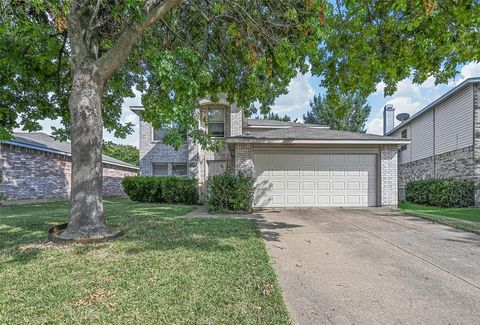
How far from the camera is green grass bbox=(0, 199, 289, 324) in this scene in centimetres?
253

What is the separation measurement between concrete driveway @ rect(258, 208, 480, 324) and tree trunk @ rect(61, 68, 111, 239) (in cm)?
358

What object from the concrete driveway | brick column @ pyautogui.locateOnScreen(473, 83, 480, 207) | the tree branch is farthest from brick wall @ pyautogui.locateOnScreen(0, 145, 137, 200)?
brick column @ pyautogui.locateOnScreen(473, 83, 480, 207)

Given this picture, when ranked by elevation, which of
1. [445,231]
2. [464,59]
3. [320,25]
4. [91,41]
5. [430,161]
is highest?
[320,25]

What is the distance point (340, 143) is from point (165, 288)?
905cm

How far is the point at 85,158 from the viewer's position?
17.2 feet

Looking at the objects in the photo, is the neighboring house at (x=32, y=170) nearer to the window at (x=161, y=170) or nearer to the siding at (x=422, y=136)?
the window at (x=161, y=170)

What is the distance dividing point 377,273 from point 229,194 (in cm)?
605

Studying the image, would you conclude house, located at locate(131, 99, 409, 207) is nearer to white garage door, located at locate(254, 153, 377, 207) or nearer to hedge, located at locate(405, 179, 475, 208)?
white garage door, located at locate(254, 153, 377, 207)

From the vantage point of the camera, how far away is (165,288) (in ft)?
10.0

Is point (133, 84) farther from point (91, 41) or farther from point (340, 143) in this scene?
point (340, 143)

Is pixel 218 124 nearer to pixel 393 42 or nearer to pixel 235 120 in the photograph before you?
pixel 235 120

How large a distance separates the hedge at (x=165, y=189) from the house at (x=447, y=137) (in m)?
12.6

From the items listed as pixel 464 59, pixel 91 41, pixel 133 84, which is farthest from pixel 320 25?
pixel 133 84

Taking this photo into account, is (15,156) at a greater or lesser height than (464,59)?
lesser
